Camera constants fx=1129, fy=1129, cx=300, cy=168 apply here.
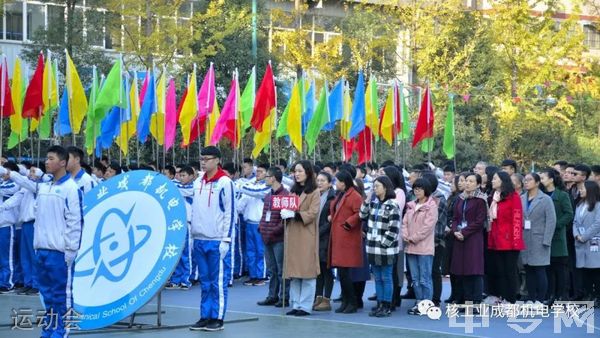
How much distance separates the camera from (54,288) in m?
10.8

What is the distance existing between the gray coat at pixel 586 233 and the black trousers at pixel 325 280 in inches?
135

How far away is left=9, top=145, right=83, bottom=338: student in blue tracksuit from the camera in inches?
424

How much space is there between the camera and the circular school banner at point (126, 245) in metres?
12.0

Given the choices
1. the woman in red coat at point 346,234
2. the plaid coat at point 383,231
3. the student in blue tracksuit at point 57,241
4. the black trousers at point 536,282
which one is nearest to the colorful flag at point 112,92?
the woman in red coat at point 346,234

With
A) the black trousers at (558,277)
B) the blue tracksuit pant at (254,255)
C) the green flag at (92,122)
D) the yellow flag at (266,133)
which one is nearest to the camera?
the black trousers at (558,277)

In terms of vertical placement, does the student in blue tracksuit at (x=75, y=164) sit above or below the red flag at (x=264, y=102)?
below

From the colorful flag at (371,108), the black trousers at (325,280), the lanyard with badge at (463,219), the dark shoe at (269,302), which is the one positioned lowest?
the dark shoe at (269,302)

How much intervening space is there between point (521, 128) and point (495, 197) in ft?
73.0

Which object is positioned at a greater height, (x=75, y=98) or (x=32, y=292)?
(x=75, y=98)

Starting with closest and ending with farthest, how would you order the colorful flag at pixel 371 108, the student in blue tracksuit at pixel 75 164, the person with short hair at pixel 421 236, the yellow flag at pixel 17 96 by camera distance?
the student in blue tracksuit at pixel 75 164 < the person with short hair at pixel 421 236 < the yellow flag at pixel 17 96 < the colorful flag at pixel 371 108

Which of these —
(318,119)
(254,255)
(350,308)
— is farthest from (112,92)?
(350,308)

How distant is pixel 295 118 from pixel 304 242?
7028mm

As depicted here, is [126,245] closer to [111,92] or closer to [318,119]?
[111,92]

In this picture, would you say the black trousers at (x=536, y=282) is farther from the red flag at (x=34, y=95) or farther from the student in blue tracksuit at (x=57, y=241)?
the red flag at (x=34, y=95)
